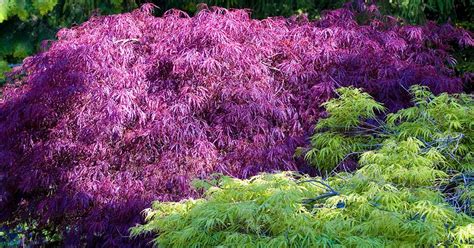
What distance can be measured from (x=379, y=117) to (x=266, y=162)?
985 millimetres

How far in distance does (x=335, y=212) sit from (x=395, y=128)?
54.1 inches

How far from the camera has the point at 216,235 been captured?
2.91 metres

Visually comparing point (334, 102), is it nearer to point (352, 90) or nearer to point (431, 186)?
point (352, 90)

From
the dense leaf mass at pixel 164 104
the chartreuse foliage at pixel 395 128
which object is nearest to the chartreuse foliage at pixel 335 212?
the chartreuse foliage at pixel 395 128

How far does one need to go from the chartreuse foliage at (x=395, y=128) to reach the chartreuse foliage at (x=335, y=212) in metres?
0.33

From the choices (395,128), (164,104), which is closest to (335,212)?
(395,128)

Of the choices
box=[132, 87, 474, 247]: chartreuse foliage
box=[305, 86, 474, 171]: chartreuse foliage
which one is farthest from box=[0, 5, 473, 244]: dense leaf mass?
box=[132, 87, 474, 247]: chartreuse foliage

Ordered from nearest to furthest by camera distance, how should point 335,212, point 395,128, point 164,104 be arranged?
1. point 335,212
2. point 395,128
3. point 164,104

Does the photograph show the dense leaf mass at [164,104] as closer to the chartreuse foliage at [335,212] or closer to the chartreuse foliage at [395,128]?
the chartreuse foliage at [395,128]

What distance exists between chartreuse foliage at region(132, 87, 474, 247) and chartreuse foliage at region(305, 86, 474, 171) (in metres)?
0.33

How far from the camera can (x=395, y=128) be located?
4133 millimetres

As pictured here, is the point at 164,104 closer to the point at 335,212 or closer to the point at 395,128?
the point at 395,128

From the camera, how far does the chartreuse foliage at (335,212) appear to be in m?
2.72

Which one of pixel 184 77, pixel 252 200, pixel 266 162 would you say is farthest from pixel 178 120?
pixel 252 200
